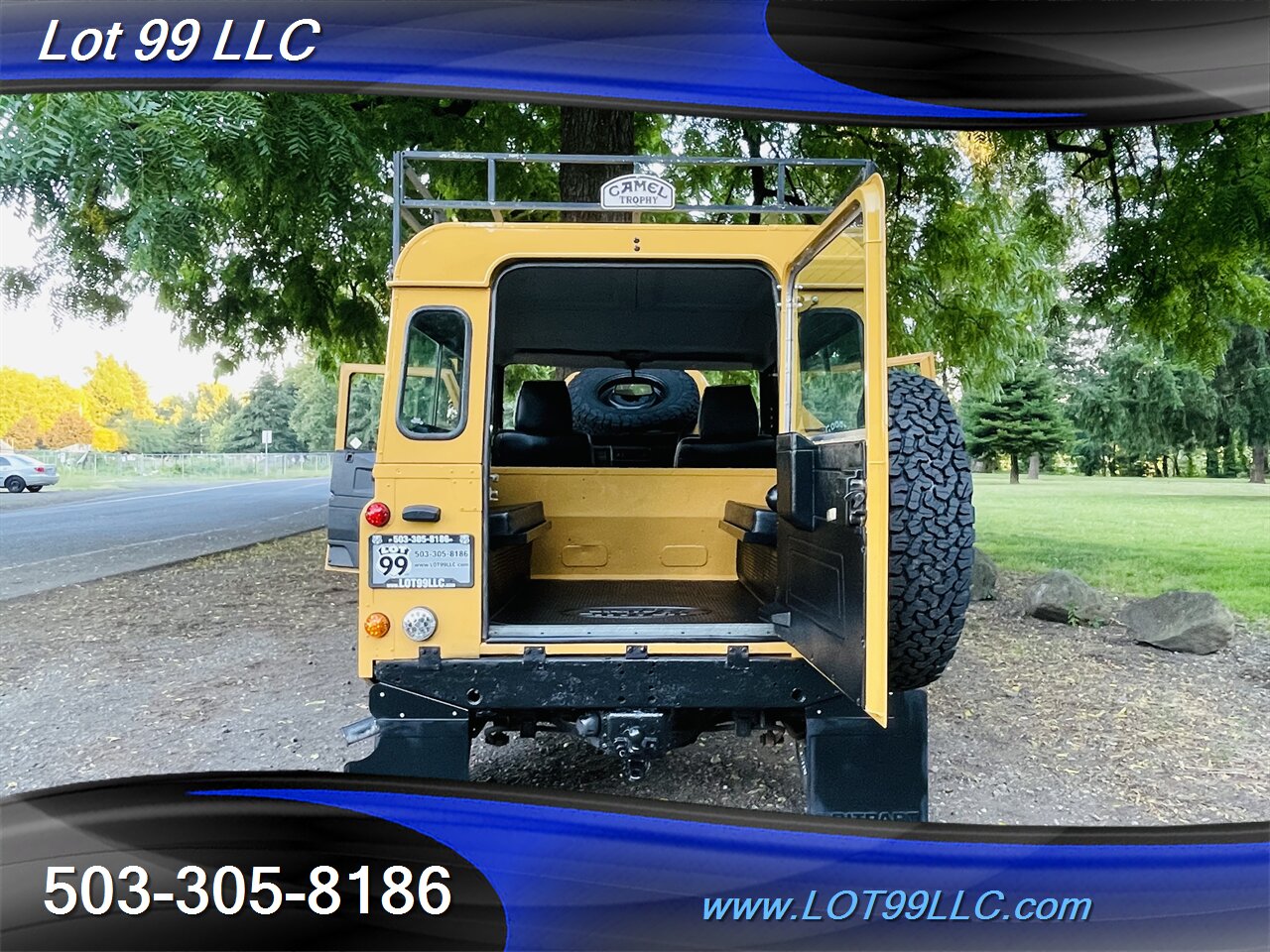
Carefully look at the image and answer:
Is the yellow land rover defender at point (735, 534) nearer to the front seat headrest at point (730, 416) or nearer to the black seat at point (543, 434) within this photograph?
the front seat headrest at point (730, 416)

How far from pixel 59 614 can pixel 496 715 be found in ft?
24.4

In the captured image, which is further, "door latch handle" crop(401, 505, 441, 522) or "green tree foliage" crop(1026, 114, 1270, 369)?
"green tree foliage" crop(1026, 114, 1270, 369)

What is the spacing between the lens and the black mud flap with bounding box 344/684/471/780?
3561mm

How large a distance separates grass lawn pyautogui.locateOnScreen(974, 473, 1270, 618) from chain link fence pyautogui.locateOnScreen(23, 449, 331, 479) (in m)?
34.1

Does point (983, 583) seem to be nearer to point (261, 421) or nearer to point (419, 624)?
point (419, 624)

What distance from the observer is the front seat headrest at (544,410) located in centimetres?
563

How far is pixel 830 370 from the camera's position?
3789 millimetres

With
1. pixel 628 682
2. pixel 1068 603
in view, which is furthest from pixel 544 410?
pixel 1068 603

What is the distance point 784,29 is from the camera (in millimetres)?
5051

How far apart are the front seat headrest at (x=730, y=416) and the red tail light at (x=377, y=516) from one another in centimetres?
238

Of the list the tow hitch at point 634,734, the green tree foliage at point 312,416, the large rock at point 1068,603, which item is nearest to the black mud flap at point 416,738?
the tow hitch at point 634,734

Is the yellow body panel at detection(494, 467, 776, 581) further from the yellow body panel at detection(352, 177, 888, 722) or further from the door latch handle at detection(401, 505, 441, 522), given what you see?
the door latch handle at detection(401, 505, 441, 522)

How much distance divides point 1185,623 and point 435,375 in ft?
21.9

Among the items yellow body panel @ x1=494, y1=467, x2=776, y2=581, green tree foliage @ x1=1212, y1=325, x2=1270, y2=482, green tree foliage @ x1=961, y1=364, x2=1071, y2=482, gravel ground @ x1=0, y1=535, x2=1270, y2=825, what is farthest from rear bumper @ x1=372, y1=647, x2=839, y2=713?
green tree foliage @ x1=961, y1=364, x2=1071, y2=482
